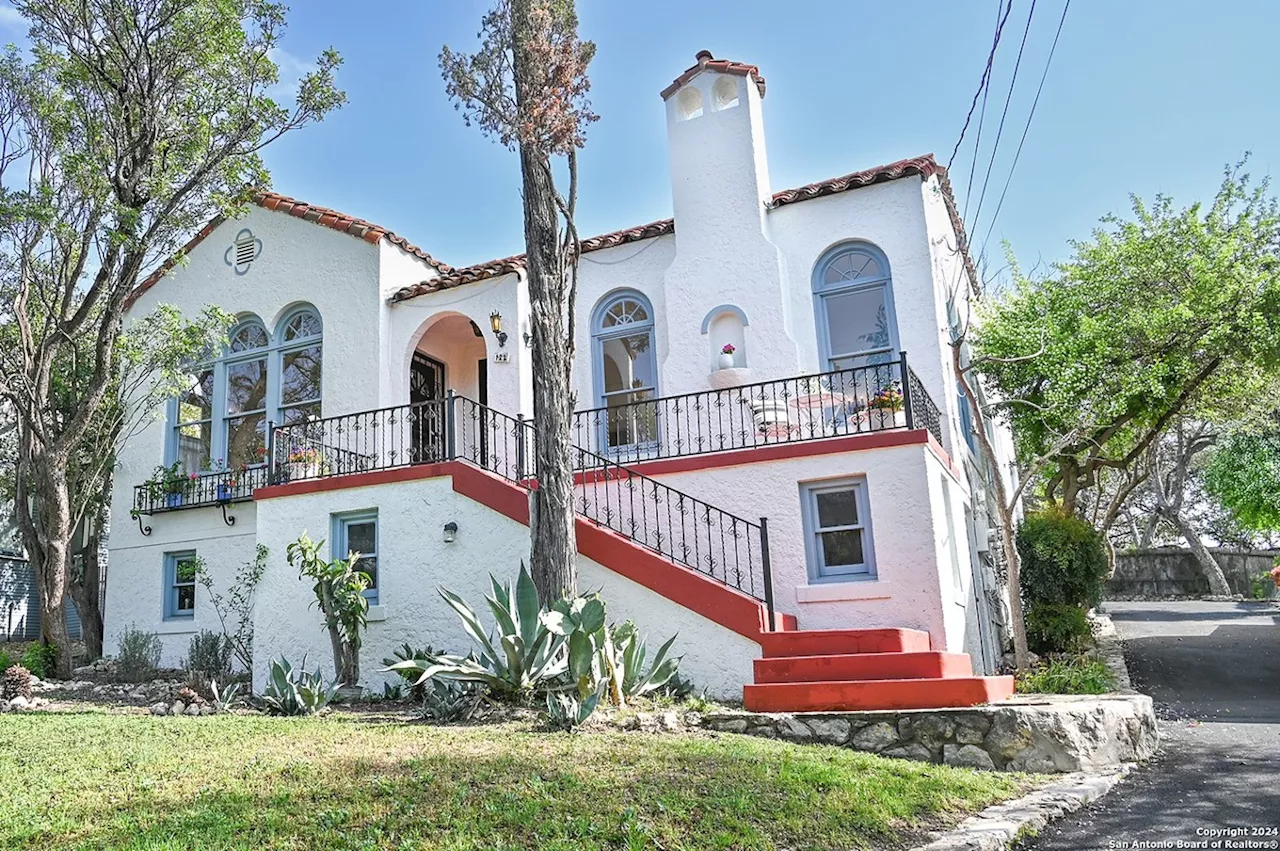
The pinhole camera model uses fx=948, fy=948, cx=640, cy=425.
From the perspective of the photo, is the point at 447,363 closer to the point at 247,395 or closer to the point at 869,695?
the point at 247,395

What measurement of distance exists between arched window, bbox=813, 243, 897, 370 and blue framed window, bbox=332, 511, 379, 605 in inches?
230

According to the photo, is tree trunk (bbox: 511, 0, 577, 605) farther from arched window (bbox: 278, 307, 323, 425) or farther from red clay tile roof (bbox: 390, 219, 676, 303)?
arched window (bbox: 278, 307, 323, 425)

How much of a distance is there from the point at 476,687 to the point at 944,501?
5336 millimetres

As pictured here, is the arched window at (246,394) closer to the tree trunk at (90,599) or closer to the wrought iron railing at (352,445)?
the wrought iron railing at (352,445)

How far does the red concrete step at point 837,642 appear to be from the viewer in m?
8.11

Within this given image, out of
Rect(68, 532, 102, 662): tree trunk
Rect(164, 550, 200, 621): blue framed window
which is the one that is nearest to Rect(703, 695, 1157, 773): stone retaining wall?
Rect(164, 550, 200, 621): blue framed window

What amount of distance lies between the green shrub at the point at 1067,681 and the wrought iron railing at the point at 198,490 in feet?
33.8

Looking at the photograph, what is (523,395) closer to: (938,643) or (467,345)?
(467,345)

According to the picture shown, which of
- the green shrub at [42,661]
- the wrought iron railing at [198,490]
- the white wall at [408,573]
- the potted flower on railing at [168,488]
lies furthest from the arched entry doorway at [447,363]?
the green shrub at [42,661]

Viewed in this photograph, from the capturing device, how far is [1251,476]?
1756 centimetres

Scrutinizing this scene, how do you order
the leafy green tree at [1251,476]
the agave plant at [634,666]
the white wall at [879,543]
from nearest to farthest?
the agave plant at [634,666] < the white wall at [879,543] < the leafy green tree at [1251,476]

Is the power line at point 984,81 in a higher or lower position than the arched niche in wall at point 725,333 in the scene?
higher

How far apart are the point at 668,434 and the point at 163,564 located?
7.83m

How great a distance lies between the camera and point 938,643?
911cm
